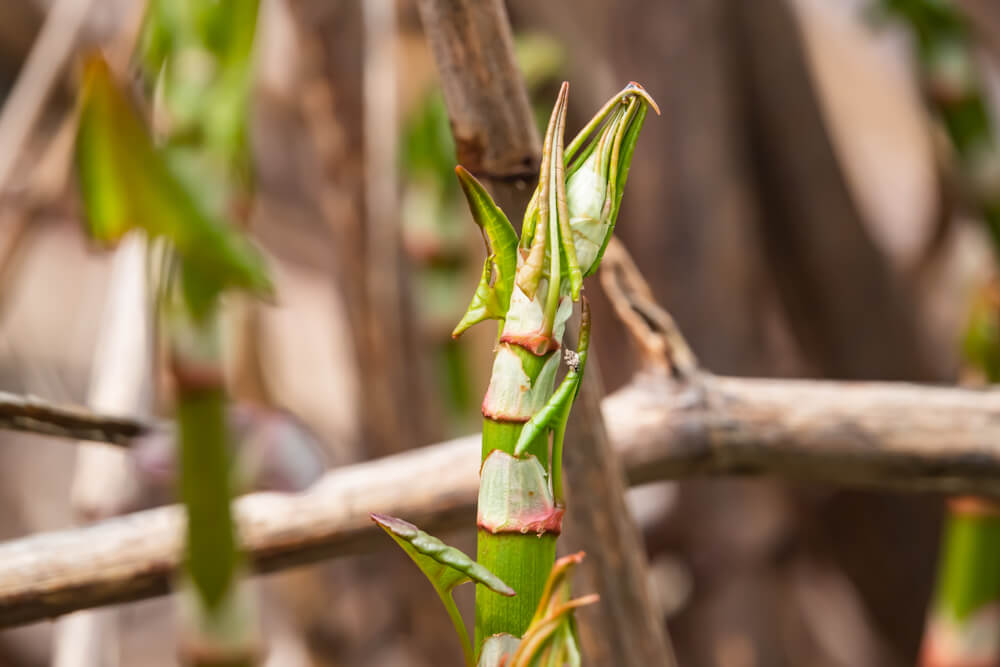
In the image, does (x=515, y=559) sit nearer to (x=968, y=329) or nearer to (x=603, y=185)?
(x=603, y=185)

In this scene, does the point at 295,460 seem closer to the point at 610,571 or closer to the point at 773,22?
the point at 610,571

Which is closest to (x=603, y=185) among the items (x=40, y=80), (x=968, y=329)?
(x=968, y=329)

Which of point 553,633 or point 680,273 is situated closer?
point 553,633

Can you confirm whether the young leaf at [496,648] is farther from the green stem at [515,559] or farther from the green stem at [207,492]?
the green stem at [207,492]

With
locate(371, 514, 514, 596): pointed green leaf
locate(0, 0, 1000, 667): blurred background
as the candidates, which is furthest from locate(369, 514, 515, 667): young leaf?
locate(0, 0, 1000, 667): blurred background

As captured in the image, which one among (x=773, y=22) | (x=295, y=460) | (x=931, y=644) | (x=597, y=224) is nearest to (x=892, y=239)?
(x=773, y=22)

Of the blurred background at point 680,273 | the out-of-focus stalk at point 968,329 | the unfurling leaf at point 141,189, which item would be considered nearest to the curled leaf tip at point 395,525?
the unfurling leaf at point 141,189

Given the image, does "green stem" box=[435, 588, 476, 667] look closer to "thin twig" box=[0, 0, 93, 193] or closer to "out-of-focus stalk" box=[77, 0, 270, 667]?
"out-of-focus stalk" box=[77, 0, 270, 667]
